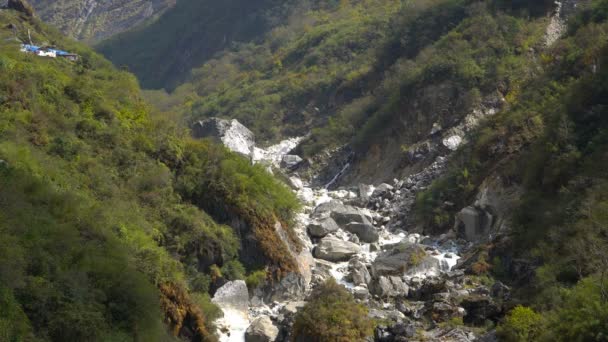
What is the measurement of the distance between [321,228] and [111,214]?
45.7 feet

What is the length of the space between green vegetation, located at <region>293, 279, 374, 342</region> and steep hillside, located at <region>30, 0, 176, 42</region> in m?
148

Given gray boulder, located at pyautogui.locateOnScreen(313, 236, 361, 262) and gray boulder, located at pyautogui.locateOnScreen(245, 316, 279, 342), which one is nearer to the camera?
gray boulder, located at pyautogui.locateOnScreen(245, 316, 279, 342)

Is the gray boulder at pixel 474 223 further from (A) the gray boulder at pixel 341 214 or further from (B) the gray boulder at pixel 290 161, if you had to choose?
(B) the gray boulder at pixel 290 161

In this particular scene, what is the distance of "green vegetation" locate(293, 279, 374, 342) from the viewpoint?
23.8 metres

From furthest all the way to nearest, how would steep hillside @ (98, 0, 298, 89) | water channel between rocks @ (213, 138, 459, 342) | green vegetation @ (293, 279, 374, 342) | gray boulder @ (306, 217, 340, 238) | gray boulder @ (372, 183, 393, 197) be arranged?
steep hillside @ (98, 0, 298, 89), gray boulder @ (372, 183, 393, 197), gray boulder @ (306, 217, 340, 238), water channel between rocks @ (213, 138, 459, 342), green vegetation @ (293, 279, 374, 342)

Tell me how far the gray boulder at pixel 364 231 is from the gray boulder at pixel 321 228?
869mm

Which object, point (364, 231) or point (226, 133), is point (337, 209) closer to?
point (364, 231)

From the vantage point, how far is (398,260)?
103 feet

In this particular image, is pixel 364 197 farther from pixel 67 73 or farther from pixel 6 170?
pixel 6 170

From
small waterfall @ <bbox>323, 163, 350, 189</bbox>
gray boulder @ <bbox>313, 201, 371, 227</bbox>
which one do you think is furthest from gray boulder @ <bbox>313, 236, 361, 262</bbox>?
small waterfall @ <bbox>323, 163, 350, 189</bbox>

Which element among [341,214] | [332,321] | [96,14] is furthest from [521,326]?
[96,14]

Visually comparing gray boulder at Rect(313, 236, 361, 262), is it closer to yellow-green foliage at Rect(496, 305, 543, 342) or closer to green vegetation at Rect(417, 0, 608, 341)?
green vegetation at Rect(417, 0, 608, 341)

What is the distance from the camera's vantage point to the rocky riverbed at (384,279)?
81.8 ft

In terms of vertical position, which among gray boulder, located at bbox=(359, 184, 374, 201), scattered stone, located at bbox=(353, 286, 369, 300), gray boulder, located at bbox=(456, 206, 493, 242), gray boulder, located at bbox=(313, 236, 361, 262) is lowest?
gray boulder, located at bbox=(359, 184, 374, 201)
